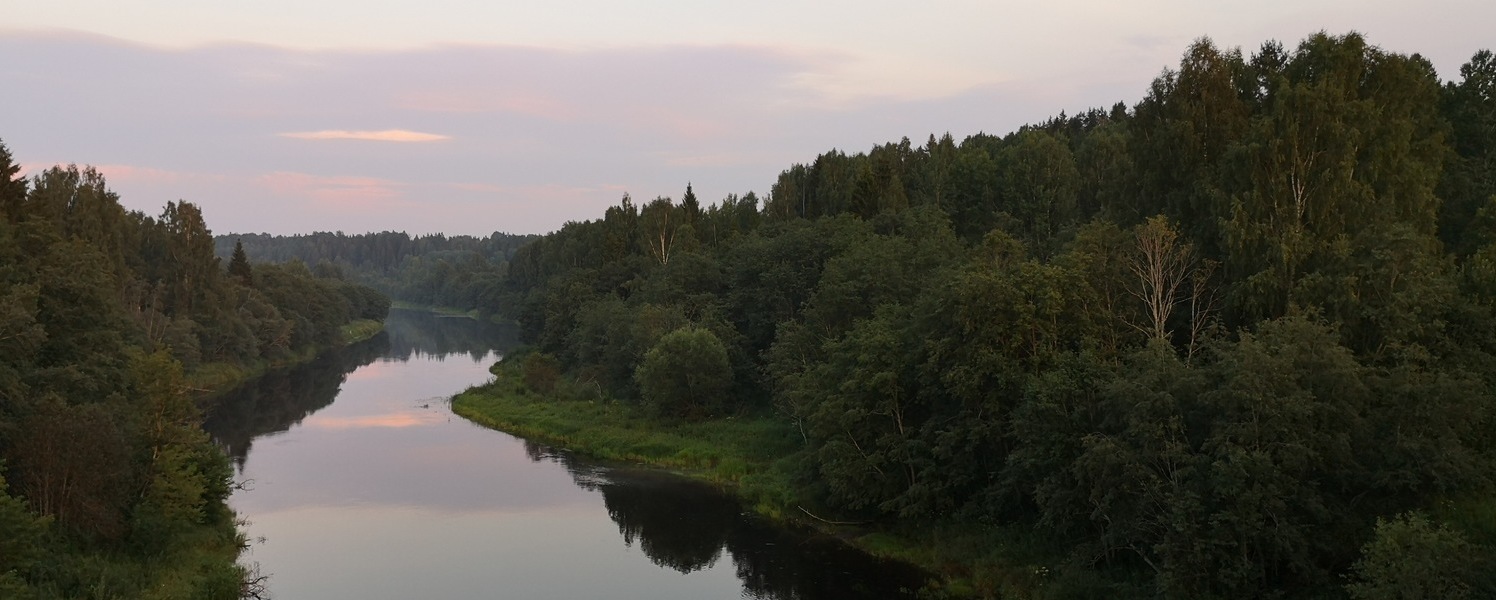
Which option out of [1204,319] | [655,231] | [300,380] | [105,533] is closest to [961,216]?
[655,231]

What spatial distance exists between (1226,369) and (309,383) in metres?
94.9

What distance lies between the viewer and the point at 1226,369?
3036cm

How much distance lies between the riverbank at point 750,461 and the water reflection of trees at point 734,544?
4.00 feet

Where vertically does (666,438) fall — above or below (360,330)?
below

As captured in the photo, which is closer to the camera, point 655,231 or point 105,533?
point 105,533

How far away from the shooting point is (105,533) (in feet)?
117

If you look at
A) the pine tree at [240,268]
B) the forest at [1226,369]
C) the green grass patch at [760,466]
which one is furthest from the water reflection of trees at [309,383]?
the forest at [1226,369]

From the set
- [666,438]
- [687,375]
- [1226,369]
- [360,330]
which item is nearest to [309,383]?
[687,375]

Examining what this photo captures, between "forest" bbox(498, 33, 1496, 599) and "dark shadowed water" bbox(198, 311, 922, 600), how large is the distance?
4.61m

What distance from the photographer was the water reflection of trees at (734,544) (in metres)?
39.4

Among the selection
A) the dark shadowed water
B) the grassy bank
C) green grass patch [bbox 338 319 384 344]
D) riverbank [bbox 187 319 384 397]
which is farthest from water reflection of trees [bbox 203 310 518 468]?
the grassy bank

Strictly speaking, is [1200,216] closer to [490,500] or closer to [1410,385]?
[1410,385]

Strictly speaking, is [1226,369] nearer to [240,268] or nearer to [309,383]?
[309,383]

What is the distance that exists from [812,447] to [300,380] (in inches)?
3070
